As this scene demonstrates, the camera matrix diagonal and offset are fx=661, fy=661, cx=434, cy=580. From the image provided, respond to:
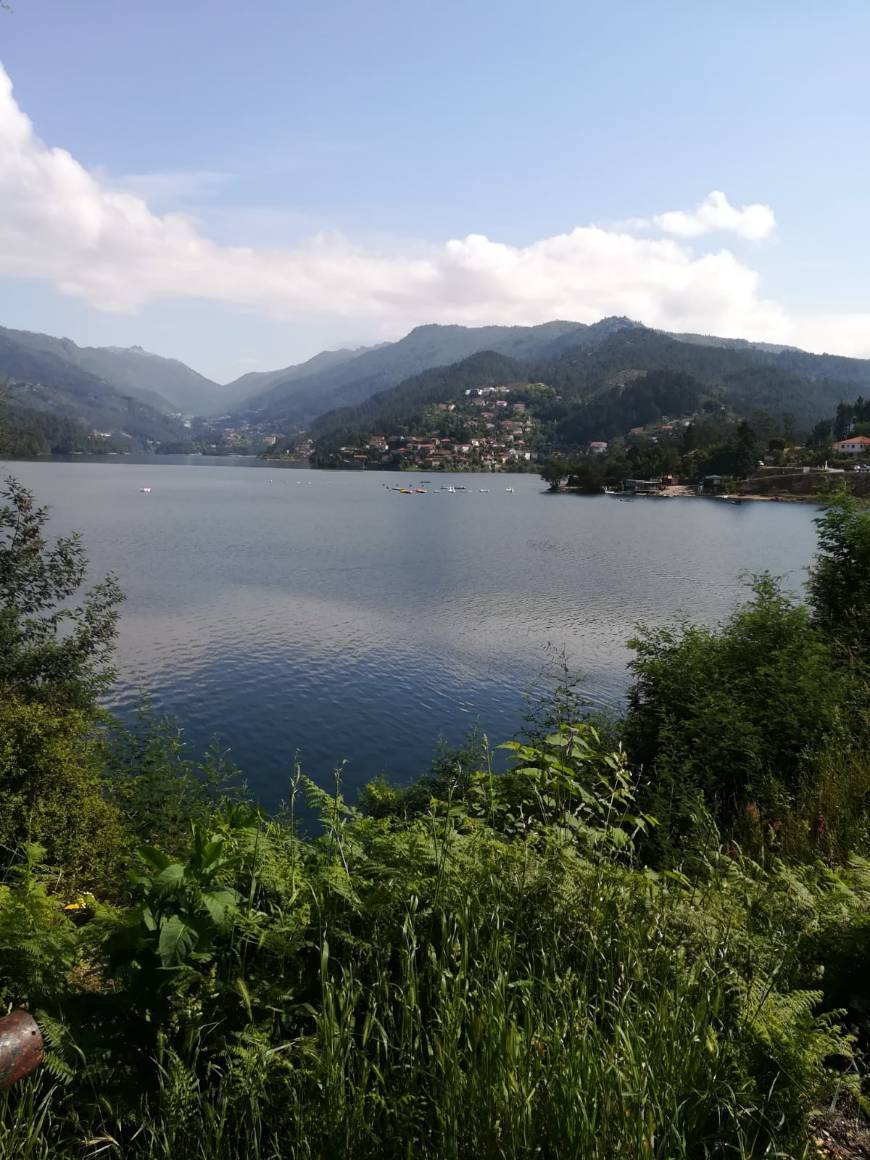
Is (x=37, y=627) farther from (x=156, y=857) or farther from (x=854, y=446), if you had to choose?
(x=854, y=446)

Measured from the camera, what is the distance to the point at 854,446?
126 metres

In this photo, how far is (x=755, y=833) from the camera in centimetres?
546

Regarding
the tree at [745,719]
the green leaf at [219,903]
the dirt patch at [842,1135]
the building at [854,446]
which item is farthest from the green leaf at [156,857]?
the building at [854,446]

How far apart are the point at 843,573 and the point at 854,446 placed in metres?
136

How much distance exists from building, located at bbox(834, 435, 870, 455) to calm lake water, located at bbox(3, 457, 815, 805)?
51173mm

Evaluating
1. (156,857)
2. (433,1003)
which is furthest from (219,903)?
(433,1003)

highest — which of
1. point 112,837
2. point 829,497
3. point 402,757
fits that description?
point 829,497

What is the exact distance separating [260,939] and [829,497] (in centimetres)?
1438

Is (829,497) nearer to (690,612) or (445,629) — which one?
(445,629)

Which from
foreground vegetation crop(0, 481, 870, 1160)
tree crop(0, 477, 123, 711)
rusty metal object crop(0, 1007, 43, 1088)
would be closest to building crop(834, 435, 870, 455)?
tree crop(0, 477, 123, 711)

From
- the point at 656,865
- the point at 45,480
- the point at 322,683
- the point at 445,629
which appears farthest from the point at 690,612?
the point at 45,480

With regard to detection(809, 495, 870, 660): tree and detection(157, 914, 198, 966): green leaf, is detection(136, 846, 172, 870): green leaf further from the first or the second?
detection(809, 495, 870, 660): tree

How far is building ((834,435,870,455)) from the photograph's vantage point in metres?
123

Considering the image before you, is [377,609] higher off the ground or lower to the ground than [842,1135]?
lower
